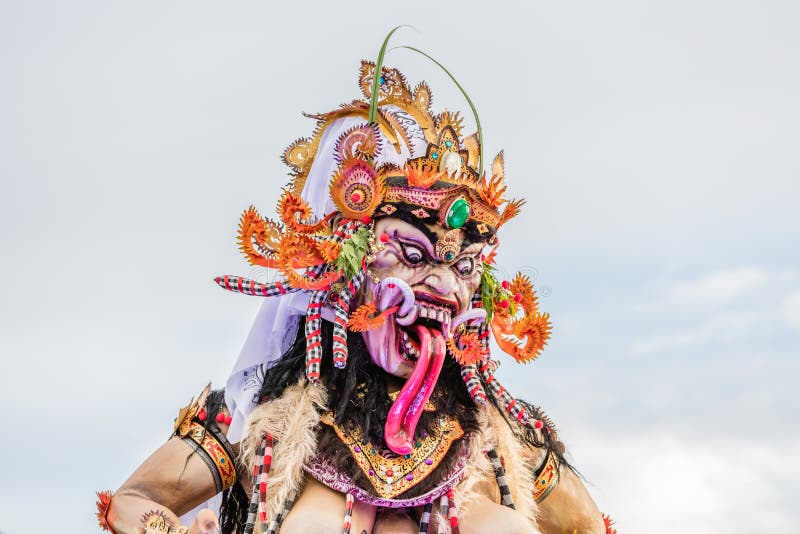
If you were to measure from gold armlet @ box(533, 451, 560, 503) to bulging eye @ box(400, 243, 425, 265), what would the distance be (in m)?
1.16

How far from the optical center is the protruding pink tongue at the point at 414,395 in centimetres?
502

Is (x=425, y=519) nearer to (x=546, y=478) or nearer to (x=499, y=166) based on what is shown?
(x=546, y=478)

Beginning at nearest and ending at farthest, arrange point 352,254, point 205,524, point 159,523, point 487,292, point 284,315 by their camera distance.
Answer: point 205,524, point 159,523, point 352,254, point 284,315, point 487,292

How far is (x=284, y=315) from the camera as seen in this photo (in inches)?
208

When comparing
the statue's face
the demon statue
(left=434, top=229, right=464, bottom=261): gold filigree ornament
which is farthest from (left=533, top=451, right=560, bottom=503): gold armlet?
(left=434, top=229, right=464, bottom=261): gold filigree ornament

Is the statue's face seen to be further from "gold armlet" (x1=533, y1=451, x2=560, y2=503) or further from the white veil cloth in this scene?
"gold armlet" (x1=533, y1=451, x2=560, y2=503)

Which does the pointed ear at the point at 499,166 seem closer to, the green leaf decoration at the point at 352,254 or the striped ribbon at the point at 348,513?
the green leaf decoration at the point at 352,254

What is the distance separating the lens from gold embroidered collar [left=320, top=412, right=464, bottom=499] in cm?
498

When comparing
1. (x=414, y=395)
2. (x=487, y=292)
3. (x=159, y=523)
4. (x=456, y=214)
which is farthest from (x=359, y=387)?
(x=159, y=523)

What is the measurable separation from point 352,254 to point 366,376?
521 millimetres

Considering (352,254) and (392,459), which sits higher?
(352,254)

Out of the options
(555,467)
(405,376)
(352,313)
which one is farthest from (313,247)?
(555,467)

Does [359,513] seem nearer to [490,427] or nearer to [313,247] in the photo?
[490,427]

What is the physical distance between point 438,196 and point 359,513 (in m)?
1.31
